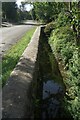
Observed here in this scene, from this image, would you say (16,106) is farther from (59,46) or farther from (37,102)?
(59,46)

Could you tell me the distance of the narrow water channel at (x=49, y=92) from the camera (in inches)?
313

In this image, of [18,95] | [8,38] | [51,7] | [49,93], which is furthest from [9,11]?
[18,95]

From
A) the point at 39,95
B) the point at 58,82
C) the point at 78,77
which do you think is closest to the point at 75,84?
the point at 78,77

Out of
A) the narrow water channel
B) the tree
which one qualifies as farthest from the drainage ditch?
the tree

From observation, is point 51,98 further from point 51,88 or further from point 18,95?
point 18,95

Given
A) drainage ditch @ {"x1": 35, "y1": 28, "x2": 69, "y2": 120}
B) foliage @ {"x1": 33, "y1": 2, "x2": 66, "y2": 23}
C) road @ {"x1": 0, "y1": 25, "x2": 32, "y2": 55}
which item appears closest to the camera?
drainage ditch @ {"x1": 35, "y1": 28, "x2": 69, "y2": 120}

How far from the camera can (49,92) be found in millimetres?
10094

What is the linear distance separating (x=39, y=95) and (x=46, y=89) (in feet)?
3.37

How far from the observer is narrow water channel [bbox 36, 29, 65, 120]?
795 centimetres

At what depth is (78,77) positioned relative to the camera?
7.24m

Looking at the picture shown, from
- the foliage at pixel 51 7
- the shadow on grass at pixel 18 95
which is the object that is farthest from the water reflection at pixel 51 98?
the foliage at pixel 51 7

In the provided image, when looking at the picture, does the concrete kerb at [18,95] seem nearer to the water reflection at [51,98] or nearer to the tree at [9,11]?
the water reflection at [51,98]

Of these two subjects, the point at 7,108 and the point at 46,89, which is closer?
the point at 7,108

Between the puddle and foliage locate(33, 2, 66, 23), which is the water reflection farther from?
foliage locate(33, 2, 66, 23)
